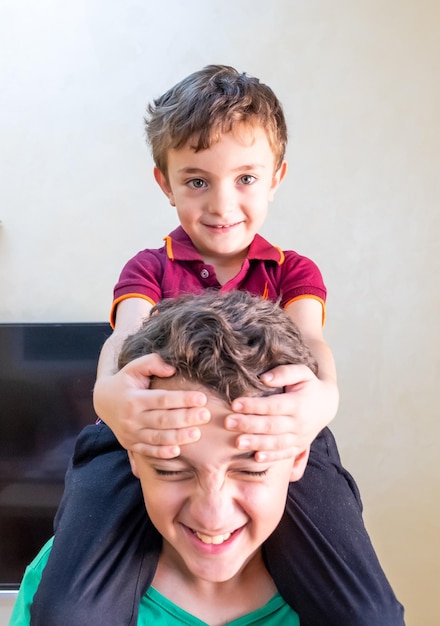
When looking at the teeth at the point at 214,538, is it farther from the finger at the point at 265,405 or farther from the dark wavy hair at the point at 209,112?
the dark wavy hair at the point at 209,112

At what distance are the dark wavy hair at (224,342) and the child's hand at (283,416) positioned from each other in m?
0.02

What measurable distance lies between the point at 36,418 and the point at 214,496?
1341mm

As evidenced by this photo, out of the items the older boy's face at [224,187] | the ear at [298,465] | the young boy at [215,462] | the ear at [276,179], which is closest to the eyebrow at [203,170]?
the older boy's face at [224,187]

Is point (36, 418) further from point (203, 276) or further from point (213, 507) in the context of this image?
point (213, 507)

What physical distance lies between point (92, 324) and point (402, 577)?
4.90 feet

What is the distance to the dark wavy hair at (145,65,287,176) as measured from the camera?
971 mm

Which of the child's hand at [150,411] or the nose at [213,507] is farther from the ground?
the child's hand at [150,411]

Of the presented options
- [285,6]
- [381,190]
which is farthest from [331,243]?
[285,6]

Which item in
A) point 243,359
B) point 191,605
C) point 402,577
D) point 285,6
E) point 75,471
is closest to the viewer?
point 243,359

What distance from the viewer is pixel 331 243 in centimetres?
188

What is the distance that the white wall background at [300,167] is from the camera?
182 centimetres

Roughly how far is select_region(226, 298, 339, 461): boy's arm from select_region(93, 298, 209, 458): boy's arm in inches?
2.1

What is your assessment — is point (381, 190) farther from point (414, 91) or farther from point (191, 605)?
point (191, 605)

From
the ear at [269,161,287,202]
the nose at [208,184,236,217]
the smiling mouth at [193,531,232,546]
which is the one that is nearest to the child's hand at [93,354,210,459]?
the smiling mouth at [193,531,232,546]
